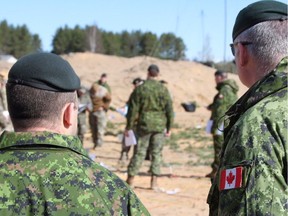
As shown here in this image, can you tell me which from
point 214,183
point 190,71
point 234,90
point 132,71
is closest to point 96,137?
point 234,90

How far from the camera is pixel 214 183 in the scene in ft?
7.70

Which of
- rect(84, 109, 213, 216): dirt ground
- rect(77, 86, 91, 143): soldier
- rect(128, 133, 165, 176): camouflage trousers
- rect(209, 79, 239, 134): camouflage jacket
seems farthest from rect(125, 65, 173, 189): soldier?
rect(77, 86, 91, 143): soldier

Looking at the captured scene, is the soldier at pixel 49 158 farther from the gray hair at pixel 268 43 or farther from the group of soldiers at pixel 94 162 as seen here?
the gray hair at pixel 268 43

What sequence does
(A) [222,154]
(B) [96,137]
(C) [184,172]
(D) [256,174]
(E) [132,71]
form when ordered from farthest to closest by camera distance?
(E) [132,71], (B) [96,137], (C) [184,172], (A) [222,154], (D) [256,174]

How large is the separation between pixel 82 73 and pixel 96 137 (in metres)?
29.2

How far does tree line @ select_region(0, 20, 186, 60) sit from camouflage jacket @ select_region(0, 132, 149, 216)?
68330mm

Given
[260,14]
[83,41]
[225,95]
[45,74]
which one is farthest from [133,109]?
[83,41]

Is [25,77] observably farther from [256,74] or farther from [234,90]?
[234,90]

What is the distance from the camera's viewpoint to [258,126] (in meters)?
2.09

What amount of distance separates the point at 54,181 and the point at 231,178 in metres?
0.62

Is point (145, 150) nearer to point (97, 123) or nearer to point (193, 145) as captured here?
point (97, 123)

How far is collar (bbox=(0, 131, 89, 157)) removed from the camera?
2.08 m

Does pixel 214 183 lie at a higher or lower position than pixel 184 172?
higher

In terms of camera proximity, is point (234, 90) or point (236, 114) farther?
point (234, 90)
